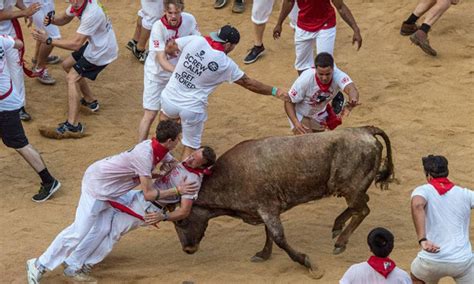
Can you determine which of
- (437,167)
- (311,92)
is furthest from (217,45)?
(437,167)

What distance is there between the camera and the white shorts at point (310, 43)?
45.2ft

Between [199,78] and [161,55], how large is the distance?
107 cm

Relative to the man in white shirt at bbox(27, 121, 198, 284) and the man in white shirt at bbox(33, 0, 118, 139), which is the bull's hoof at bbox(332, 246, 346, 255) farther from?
the man in white shirt at bbox(33, 0, 118, 139)

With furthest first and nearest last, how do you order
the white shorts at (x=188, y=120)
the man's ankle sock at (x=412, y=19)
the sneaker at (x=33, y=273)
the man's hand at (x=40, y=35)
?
the man's ankle sock at (x=412, y=19) < the man's hand at (x=40, y=35) < the white shorts at (x=188, y=120) < the sneaker at (x=33, y=273)

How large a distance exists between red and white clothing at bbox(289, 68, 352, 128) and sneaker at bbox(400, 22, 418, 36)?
482 centimetres

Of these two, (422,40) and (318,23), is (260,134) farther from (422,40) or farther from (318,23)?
(422,40)

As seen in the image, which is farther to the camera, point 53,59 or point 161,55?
point 53,59

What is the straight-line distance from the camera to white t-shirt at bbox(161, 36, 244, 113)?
1194 centimetres

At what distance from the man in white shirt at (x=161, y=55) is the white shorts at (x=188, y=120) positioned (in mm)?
684

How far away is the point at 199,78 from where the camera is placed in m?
12.1

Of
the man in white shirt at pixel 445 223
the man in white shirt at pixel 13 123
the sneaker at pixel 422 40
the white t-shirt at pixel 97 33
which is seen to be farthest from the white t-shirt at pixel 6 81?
the sneaker at pixel 422 40

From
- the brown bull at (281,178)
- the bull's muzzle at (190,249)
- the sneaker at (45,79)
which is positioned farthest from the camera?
the sneaker at (45,79)

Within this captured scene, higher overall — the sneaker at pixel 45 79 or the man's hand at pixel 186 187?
the man's hand at pixel 186 187

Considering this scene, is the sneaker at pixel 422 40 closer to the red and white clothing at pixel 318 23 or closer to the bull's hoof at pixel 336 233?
the red and white clothing at pixel 318 23
